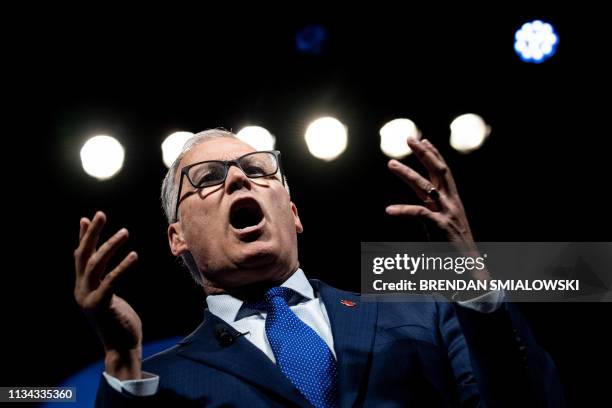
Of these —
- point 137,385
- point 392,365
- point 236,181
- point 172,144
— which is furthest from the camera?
point 172,144

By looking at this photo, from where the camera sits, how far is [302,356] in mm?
2016

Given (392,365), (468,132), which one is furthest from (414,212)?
(468,132)

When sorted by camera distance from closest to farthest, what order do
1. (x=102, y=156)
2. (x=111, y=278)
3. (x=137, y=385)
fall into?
(x=111, y=278) < (x=137, y=385) < (x=102, y=156)

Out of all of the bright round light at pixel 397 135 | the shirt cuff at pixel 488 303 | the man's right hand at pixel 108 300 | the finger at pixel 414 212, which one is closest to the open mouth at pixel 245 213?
the man's right hand at pixel 108 300

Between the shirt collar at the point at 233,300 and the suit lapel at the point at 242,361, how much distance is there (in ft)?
0.20

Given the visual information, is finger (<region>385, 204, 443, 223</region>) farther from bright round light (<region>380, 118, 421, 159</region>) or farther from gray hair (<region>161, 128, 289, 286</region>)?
bright round light (<region>380, 118, 421, 159</region>)

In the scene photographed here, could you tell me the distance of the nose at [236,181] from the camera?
96.7 inches

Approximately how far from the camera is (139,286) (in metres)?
4.47

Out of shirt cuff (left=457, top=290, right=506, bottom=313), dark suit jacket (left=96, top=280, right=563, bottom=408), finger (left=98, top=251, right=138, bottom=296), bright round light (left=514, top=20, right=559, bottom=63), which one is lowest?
dark suit jacket (left=96, top=280, right=563, bottom=408)

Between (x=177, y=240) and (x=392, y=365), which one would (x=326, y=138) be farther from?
(x=392, y=365)

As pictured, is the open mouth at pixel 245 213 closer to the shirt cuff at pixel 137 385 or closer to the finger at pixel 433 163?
the shirt cuff at pixel 137 385

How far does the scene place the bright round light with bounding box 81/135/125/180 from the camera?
13.5 ft

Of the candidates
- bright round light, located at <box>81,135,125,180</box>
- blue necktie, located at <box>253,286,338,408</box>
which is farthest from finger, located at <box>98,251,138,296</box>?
bright round light, located at <box>81,135,125,180</box>

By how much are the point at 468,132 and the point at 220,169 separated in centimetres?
253
